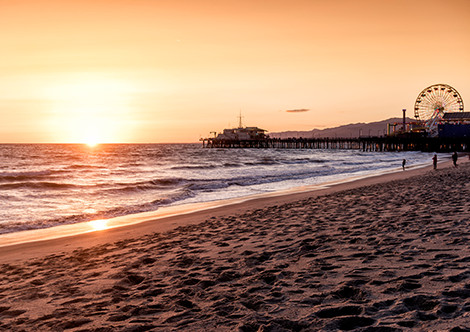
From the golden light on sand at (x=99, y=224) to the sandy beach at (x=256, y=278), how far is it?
145 centimetres

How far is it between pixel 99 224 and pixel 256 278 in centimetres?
725

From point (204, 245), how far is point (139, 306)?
2879 mm

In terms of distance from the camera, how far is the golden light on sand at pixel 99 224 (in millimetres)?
10204

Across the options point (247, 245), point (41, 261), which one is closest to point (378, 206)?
point (247, 245)

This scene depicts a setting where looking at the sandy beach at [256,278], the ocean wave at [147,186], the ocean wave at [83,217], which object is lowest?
the ocean wave at [147,186]

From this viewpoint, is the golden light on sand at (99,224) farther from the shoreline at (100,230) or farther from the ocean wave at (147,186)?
the ocean wave at (147,186)

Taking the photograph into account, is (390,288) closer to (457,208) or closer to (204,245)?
(204,245)

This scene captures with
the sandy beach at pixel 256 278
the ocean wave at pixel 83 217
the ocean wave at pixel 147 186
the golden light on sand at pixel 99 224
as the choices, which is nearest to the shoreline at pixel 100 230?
the golden light on sand at pixel 99 224

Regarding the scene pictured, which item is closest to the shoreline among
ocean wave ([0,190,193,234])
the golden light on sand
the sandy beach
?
the golden light on sand

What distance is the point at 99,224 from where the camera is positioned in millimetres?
10836

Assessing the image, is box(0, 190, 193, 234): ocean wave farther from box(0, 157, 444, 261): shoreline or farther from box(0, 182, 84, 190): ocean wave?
box(0, 182, 84, 190): ocean wave

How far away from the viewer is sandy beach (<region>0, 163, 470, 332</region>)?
142 inches

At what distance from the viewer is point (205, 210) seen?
12.7 meters

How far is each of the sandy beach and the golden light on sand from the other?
4.77 ft
